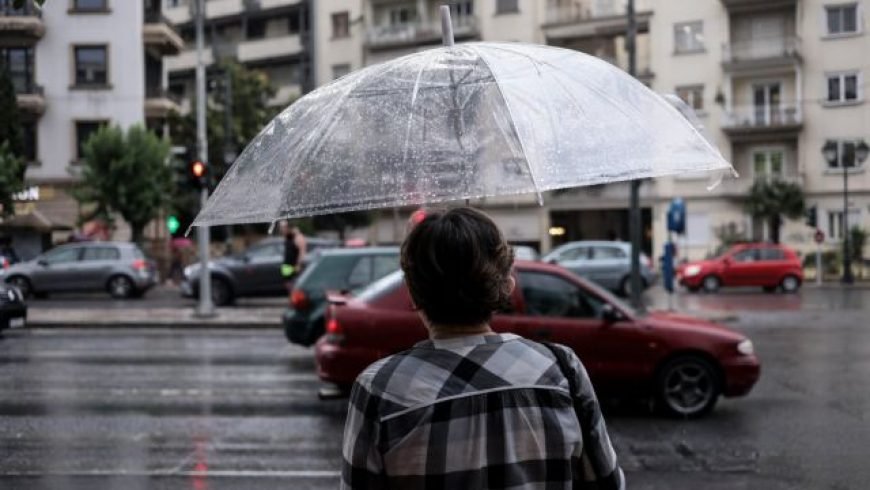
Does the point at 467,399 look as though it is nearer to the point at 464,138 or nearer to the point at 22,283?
the point at 464,138

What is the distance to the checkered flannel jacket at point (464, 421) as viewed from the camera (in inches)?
83.7

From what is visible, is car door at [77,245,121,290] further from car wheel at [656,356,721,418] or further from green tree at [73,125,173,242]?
car wheel at [656,356,721,418]

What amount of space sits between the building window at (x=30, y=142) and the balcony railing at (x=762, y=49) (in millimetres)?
29682

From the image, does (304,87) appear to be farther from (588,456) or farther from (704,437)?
(588,456)

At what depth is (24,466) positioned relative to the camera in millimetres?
7418

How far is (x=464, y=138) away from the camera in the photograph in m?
3.05

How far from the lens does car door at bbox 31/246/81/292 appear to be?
27375mm

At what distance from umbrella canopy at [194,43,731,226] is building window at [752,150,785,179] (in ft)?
143

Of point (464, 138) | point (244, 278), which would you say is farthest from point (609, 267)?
point (464, 138)

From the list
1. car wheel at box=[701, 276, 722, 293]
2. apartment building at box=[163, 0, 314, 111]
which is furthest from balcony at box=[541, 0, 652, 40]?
A: car wheel at box=[701, 276, 722, 293]

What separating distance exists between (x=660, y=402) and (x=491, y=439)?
7674 millimetres

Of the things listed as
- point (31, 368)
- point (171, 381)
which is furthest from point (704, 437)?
point (31, 368)

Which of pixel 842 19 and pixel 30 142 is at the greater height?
pixel 842 19

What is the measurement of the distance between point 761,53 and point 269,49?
1223 inches
